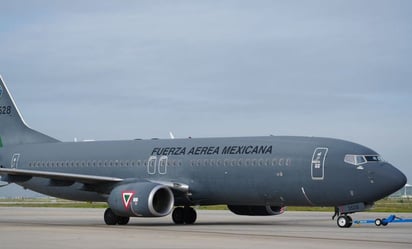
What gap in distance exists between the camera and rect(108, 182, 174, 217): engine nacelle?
30.5m

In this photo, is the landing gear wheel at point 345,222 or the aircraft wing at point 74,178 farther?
the aircraft wing at point 74,178

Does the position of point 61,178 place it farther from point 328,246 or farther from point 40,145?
point 328,246

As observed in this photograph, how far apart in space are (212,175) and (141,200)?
3357 millimetres

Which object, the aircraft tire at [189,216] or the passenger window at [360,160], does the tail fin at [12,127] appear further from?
the passenger window at [360,160]

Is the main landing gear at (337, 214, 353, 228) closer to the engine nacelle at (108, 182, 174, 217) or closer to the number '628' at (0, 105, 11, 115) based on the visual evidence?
the engine nacelle at (108, 182, 174, 217)

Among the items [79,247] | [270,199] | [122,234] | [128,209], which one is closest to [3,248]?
[79,247]

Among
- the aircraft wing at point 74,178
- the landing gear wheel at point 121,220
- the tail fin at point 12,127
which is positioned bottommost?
the landing gear wheel at point 121,220

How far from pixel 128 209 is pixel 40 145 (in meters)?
10.7

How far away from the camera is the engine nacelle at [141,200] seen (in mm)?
30484

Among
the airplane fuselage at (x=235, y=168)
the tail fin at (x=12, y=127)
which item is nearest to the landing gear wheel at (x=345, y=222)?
the airplane fuselage at (x=235, y=168)

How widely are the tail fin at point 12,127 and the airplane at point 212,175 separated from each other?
6.48 ft

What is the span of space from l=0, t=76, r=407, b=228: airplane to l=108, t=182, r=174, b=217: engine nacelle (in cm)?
4

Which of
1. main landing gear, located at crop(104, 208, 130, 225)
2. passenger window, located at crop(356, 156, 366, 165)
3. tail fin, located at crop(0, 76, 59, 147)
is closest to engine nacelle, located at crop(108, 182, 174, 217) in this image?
main landing gear, located at crop(104, 208, 130, 225)

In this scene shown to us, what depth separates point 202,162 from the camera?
32.8 m
